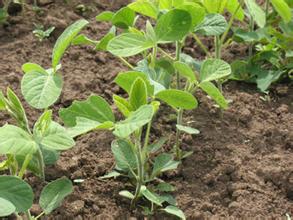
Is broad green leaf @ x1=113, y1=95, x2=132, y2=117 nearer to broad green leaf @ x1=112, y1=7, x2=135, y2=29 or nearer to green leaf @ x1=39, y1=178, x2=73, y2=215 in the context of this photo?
green leaf @ x1=39, y1=178, x2=73, y2=215

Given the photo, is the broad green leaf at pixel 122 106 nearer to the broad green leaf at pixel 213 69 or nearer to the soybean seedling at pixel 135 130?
the soybean seedling at pixel 135 130

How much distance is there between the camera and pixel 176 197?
5.78 ft

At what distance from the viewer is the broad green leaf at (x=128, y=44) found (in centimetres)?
Answer: 166

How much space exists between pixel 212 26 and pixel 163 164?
48cm

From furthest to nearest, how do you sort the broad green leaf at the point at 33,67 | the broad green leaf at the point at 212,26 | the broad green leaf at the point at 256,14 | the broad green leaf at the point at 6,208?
the broad green leaf at the point at 256,14
the broad green leaf at the point at 212,26
the broad green leaf at the point at 33,67
the broad green leaf at the point at 6,208

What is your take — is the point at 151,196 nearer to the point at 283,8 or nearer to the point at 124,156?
the point at 124,156

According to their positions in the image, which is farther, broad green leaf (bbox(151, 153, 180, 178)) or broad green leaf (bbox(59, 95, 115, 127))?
broad green leaf (bbox(151, 153, 180, 178))

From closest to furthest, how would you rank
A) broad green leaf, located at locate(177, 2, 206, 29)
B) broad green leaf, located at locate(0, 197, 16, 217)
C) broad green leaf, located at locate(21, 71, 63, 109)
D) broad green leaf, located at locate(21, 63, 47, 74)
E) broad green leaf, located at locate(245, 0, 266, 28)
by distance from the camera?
broad green leaf, located at locate(0, 197, 16, 217), broad green leaf, located at locate(21, 71, 63, 109), broad green leaf, located at locate(21, 63, 47, 74), broad green leaf, located at locate(177, 2, 206, 29), broad green leaf, located at locate(245, 0, 266, 28)

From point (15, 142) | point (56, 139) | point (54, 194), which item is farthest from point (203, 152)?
point (15, 142)

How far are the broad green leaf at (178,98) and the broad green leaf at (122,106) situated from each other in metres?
0.10

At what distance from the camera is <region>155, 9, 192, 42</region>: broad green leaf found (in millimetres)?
1716

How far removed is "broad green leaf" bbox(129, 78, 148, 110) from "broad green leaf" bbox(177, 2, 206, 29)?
0.33 metres

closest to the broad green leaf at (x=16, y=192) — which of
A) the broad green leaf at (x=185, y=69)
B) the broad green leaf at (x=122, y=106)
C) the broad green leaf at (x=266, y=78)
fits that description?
the broad green leaf at (x=122, y=106)

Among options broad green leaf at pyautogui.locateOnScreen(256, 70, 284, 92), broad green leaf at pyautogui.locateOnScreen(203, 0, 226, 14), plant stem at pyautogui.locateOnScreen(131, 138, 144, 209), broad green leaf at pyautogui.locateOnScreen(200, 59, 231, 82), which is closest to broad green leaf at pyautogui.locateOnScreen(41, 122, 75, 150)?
plant stem at pyautogui.locateOnScreen(131, 138, 144, 209)
